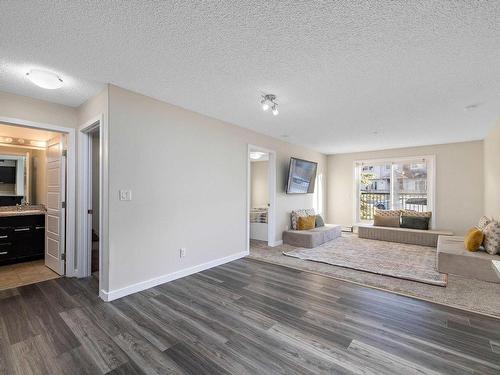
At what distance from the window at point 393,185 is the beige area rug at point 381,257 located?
1636 millimetres

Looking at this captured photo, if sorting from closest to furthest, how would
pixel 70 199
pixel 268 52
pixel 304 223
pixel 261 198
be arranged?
pixel 268 52 < pixel 70 199 < pixel 304 223 < pixel 261 198

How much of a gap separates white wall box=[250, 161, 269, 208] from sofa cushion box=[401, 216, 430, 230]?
3.79 m

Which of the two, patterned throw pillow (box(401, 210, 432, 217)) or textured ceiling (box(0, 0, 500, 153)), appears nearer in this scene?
textured ceiling (box(0, 0, 500, 153))

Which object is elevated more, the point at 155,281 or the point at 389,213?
the point at 389,213

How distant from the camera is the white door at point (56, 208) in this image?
340 centimetres

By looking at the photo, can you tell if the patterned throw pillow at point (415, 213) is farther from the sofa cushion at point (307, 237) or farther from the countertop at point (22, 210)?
the countertop at point (22, 210)

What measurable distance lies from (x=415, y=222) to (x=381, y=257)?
2.25 m

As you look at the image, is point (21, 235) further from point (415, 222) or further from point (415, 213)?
point (415, 213)

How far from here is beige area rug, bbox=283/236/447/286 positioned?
3520mm

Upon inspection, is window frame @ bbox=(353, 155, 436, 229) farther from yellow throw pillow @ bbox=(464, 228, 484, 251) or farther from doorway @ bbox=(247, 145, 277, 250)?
doorway @ bbox=(247, 145, 277, 250)

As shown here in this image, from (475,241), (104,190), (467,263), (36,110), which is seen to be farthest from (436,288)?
(36,110)

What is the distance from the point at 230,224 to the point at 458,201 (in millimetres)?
5584

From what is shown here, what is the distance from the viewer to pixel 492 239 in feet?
11.4

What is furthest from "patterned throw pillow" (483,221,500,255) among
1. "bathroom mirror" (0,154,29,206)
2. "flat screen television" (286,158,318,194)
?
"bathroom mirror" (0,154,29,206)
